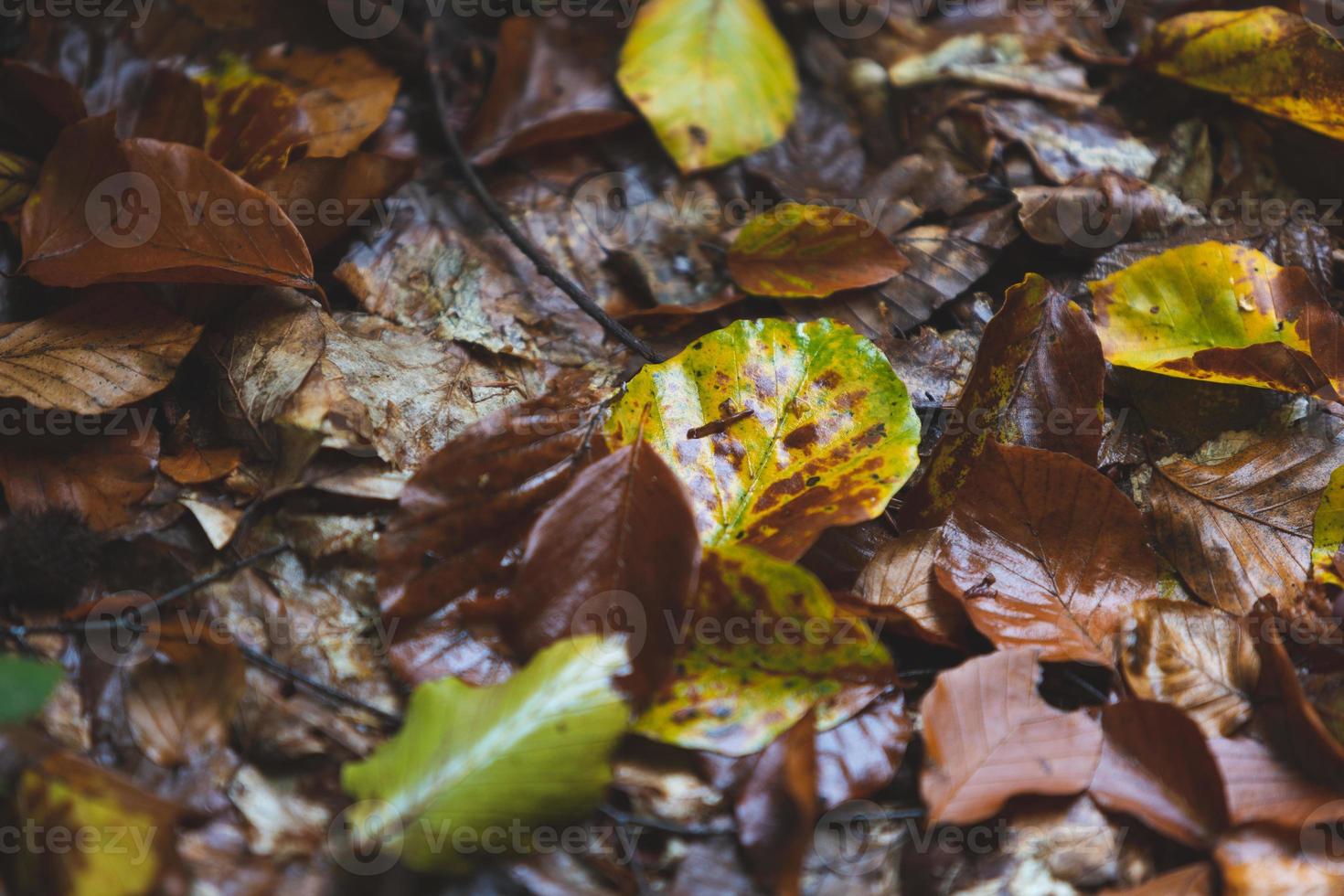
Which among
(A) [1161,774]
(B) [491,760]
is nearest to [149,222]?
(B) [491,760]

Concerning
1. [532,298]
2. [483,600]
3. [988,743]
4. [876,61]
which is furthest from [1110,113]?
[483,600]

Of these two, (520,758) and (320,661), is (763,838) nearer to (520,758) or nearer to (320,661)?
(520,758)

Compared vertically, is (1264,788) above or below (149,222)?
below

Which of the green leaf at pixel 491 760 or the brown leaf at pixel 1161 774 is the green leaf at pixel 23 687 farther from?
the brown leaf at pixel 1161 774

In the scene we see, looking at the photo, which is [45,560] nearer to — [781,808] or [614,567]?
[614,567]

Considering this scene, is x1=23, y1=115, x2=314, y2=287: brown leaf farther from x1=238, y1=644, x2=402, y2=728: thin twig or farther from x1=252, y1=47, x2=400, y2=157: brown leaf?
x1=238, y1=644, x2=402, y2=728: thin twig

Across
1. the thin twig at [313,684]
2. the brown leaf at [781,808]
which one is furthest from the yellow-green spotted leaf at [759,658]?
the thin twig at [313,684]
